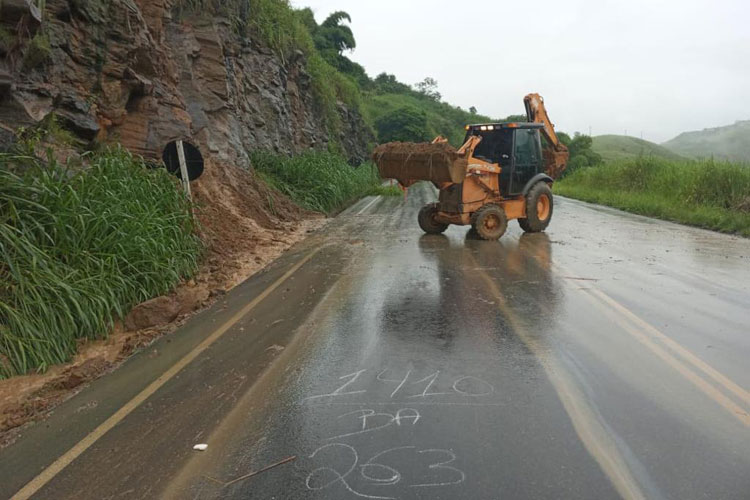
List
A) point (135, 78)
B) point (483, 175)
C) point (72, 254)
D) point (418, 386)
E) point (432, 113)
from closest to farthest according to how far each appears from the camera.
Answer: point (418, 386), point (72, 254), point (135, 78), point (483, 175), point (432, 113)

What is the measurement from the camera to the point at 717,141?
95250mm

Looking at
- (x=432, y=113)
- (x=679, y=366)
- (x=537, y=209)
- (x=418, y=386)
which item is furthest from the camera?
(x=432, y=113)

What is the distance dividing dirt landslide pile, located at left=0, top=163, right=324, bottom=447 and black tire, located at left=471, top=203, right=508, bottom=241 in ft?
13.9

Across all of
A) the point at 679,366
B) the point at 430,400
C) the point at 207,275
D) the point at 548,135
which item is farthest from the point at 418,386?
the point at 548,135

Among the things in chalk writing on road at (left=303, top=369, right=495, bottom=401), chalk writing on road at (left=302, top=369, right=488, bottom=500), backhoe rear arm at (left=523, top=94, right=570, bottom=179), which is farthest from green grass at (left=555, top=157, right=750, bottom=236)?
chalk writing on road at (left=302, top=369, right=488, bottom=500)

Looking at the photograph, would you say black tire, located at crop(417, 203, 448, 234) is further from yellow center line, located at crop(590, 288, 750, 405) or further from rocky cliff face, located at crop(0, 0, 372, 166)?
yellow center line, located at crop(590, 288, 750, 405)

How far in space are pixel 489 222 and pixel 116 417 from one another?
980 cm

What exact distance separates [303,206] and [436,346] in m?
14.6

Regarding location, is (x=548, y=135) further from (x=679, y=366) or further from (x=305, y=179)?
(x=679, y=366)

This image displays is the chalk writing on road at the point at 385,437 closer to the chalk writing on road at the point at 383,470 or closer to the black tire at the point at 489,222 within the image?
the chalk writing on road at the point at 383,470

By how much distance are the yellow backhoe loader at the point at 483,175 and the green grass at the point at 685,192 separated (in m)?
4.77


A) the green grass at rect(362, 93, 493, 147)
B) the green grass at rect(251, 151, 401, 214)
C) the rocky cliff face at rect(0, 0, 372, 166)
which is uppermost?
the green grass at rect(362, 93, 493, 147)

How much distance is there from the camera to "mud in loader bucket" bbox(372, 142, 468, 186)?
12.1 metres

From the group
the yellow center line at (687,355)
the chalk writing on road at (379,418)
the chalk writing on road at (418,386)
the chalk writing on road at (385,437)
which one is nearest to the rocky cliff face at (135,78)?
the chalk writing on road at (418,386)
